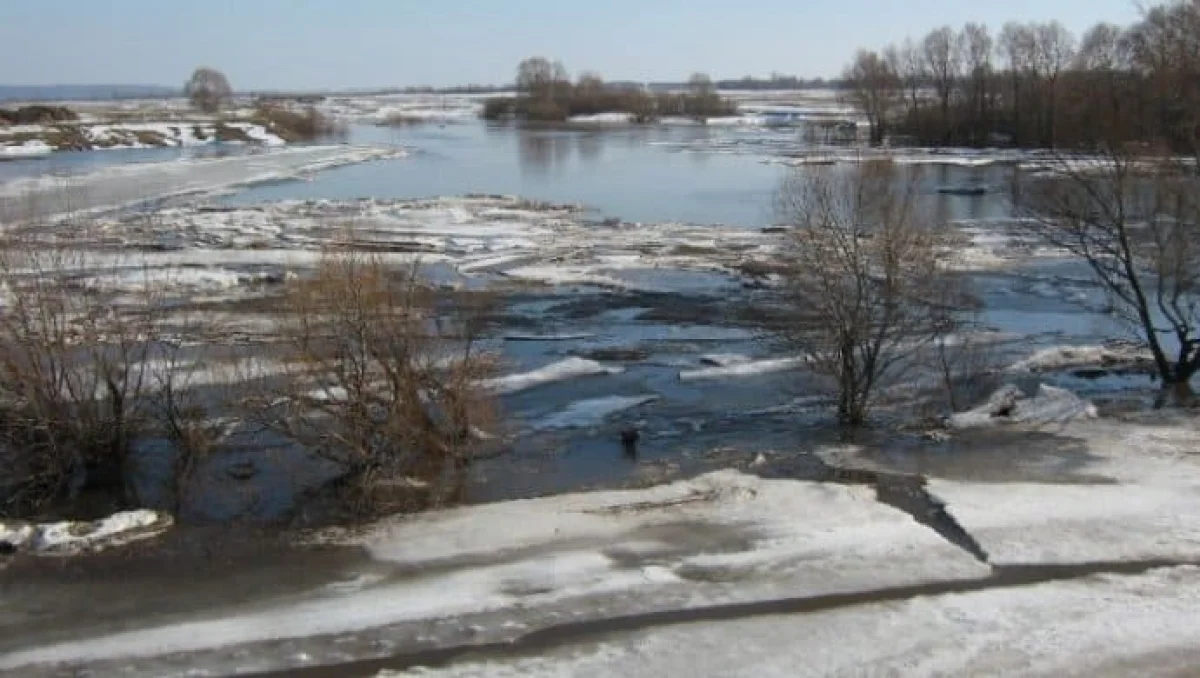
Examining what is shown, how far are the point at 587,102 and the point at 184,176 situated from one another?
62.6 metres

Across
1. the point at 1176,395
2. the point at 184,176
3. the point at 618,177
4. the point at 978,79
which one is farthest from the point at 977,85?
the point at 1176,395

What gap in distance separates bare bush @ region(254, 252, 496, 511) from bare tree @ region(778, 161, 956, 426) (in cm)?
434

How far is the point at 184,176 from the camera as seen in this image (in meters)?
45.5

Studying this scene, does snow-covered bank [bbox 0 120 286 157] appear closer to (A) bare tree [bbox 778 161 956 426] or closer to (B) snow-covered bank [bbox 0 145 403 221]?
(B) snow-covered bank [bbox 0 145 403 221]

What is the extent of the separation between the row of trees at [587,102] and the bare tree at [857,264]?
85.9 meters

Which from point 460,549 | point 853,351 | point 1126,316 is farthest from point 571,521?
point 1126,316

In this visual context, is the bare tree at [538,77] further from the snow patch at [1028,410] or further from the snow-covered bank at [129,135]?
the snow patch at [1028,410]

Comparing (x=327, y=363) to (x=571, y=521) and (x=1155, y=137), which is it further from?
(x=1155, y=137)

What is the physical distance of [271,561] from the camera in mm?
9508

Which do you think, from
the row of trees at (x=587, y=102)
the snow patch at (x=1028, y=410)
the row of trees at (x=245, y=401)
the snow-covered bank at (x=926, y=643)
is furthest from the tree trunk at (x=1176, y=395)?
the row of trees at (x=587, y=102)

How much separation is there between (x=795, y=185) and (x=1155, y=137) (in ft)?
18.7

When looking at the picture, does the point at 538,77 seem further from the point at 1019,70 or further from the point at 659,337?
the point at 659,337

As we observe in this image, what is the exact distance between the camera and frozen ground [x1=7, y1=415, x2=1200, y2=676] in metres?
7.64

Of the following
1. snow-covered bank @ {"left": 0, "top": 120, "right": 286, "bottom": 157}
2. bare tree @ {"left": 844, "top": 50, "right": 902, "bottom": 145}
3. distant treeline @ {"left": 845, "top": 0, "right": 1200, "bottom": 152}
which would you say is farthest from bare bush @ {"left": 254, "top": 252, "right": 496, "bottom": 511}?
bare tree @ {"left": 844, "top": 50, "right": 902, "bottom": 145}
